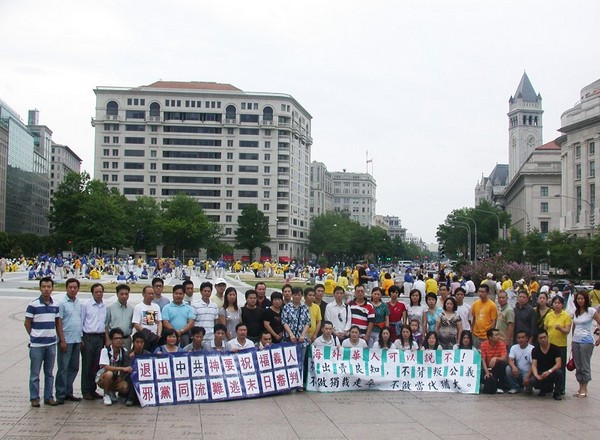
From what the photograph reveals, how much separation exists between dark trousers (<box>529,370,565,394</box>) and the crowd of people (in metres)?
0.02

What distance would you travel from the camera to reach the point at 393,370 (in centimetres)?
1189

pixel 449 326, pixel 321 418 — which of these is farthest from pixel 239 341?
pixel 449 326

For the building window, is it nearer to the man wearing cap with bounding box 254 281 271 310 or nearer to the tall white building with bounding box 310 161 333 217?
the man wearing cap with bounding box 254 281 271 310

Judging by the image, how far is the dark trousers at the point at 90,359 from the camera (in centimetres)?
1053

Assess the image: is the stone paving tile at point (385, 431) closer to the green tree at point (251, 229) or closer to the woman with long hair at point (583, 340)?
the woman with long hair at point (583, 340)

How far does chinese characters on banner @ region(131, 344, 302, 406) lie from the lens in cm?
1041

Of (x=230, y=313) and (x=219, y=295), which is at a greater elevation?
(x=219, y=295)

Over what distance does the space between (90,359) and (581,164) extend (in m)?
79.0

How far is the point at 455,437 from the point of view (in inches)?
342

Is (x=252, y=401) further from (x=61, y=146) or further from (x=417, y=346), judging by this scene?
(x=61, y=146)

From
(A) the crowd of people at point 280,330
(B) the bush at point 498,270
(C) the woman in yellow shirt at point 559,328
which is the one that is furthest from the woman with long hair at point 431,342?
(B) the bush at point 498,270

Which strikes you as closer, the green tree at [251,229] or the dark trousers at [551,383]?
the dark trousers at [551,383]

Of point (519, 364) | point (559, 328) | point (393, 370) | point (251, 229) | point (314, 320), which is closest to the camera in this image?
point (559, 328)

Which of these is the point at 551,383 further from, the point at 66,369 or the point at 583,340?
the point at 66,369
